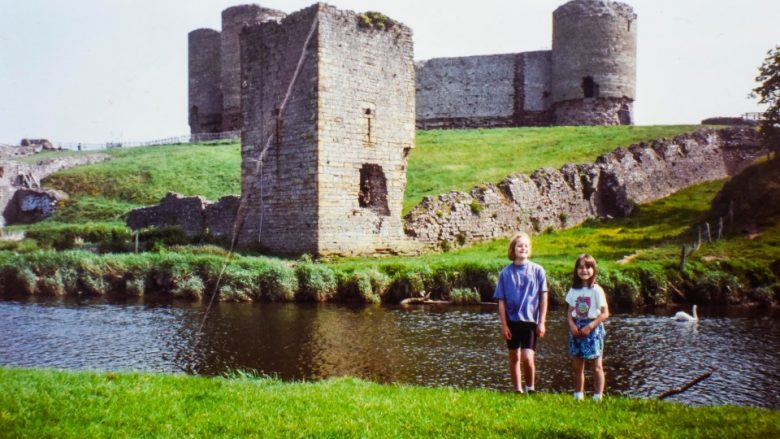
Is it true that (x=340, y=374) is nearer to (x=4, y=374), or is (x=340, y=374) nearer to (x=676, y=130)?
(x=4, y=374)

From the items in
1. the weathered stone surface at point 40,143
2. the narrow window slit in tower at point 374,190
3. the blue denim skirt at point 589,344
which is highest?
the weathered stone surface at point 40,143

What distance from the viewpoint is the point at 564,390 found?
8531 mm

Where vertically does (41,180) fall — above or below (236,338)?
above

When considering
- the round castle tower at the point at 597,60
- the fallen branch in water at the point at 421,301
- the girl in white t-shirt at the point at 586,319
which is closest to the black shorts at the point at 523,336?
the girl in white t-shirt at the point at 586,319

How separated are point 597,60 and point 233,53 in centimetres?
2126

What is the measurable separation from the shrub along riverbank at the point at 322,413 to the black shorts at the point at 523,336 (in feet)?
1.61

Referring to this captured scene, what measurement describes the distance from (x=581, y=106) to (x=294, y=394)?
3773 centimetres

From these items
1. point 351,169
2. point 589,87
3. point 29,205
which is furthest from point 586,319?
point 589,87

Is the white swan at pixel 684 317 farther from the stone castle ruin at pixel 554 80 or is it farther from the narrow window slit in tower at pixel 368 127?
the stone castle ruin at pixel 554 80

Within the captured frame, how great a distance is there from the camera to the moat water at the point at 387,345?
925 cm

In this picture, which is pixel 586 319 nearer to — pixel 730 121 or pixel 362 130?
pixel 362 130

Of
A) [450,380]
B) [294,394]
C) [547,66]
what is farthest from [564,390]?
[547,66]

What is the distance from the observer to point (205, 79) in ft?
160

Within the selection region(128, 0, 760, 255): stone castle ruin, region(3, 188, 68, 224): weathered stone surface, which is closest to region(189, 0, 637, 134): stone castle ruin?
region(128, 0, 760, 255): stone castle ruin
